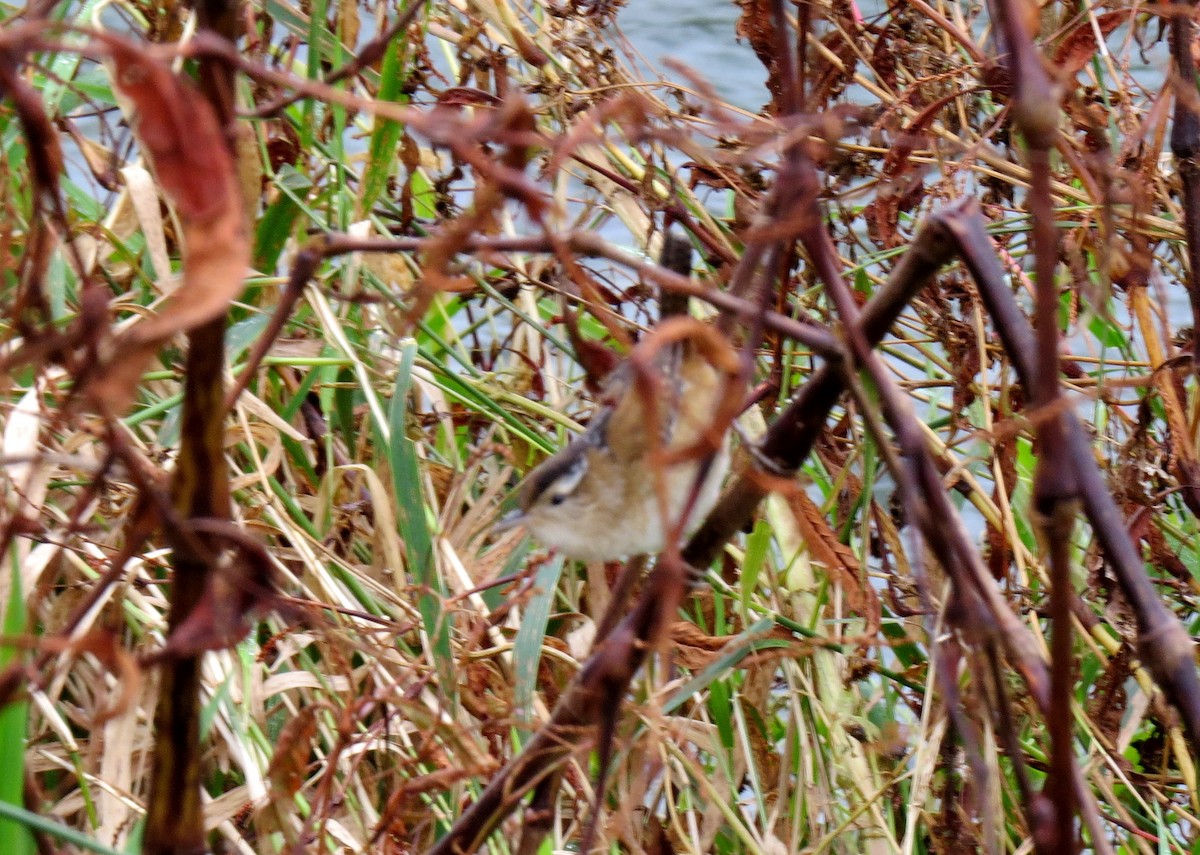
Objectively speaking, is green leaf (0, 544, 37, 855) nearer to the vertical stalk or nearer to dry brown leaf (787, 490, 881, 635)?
dry brown leaf (787, 490, 881, 635)

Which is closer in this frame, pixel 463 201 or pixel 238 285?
pixel 238 285

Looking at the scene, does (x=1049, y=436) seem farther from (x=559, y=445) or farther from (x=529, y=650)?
(x=559, y=445)

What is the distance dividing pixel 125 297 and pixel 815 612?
3.90 ft

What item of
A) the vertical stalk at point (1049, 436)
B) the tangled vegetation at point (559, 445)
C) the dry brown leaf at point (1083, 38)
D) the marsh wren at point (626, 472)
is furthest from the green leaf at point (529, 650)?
the dry brown leaf at point (1083, 38)

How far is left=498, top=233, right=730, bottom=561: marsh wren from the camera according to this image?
1025 mm

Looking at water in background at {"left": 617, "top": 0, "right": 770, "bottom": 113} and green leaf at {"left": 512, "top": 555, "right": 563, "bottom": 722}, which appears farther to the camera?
water in background at {"left": 617, "top": 0, "right": 770, "bottom": 113}

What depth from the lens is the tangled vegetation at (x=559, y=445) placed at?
2.23 ft

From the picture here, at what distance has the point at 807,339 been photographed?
73 centimetres

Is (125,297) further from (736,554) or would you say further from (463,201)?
(463,201)

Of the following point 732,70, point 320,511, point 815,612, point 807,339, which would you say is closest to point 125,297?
point 320,511

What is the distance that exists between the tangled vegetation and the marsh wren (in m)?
0.06

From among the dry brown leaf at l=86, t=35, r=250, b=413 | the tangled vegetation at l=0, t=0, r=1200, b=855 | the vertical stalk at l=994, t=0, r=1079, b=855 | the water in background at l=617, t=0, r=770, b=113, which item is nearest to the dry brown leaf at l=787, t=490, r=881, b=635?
the tangled vegetation at l=0, t=0, r=1200, b=855

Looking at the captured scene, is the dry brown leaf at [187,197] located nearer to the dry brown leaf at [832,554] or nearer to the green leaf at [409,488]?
the dry brown leaf at [832,554]

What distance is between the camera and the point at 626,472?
107cm
